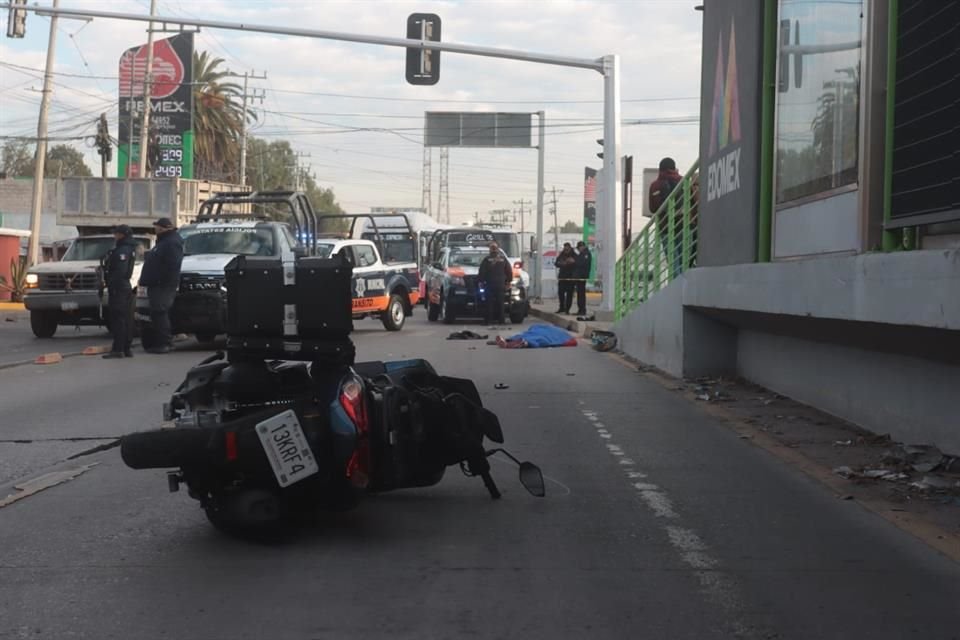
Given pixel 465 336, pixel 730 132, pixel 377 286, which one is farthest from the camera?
pixel 377 286

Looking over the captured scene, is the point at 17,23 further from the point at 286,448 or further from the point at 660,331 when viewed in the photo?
the point at 286,448

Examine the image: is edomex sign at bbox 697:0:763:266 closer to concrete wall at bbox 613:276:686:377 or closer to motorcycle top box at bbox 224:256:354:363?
concrete wall at bbox 613:276:686:377

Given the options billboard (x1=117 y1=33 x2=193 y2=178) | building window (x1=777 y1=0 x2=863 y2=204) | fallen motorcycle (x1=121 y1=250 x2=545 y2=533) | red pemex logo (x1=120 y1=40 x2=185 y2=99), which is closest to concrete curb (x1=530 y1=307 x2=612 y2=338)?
building window (x1=777 y1=0 x2=863 y2=204)

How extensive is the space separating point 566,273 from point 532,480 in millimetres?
24043

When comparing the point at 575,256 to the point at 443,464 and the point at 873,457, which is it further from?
the point at 443,464

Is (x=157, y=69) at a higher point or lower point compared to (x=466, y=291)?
higher

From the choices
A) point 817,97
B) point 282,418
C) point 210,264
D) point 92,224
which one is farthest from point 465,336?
point 92,224

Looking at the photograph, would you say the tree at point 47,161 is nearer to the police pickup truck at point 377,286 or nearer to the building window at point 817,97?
the police pickup truck at point 377,286

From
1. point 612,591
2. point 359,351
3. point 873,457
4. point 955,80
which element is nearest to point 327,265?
point 612,591

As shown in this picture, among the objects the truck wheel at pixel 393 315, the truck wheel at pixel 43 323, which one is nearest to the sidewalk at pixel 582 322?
the truck wheel at pixel 393 315

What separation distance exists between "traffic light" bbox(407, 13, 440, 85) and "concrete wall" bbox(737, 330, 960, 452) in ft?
43.6

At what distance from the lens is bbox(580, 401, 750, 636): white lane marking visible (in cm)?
502

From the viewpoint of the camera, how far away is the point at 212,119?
61.7 meters

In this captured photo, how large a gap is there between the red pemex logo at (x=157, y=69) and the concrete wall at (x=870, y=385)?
4767 centimetres
